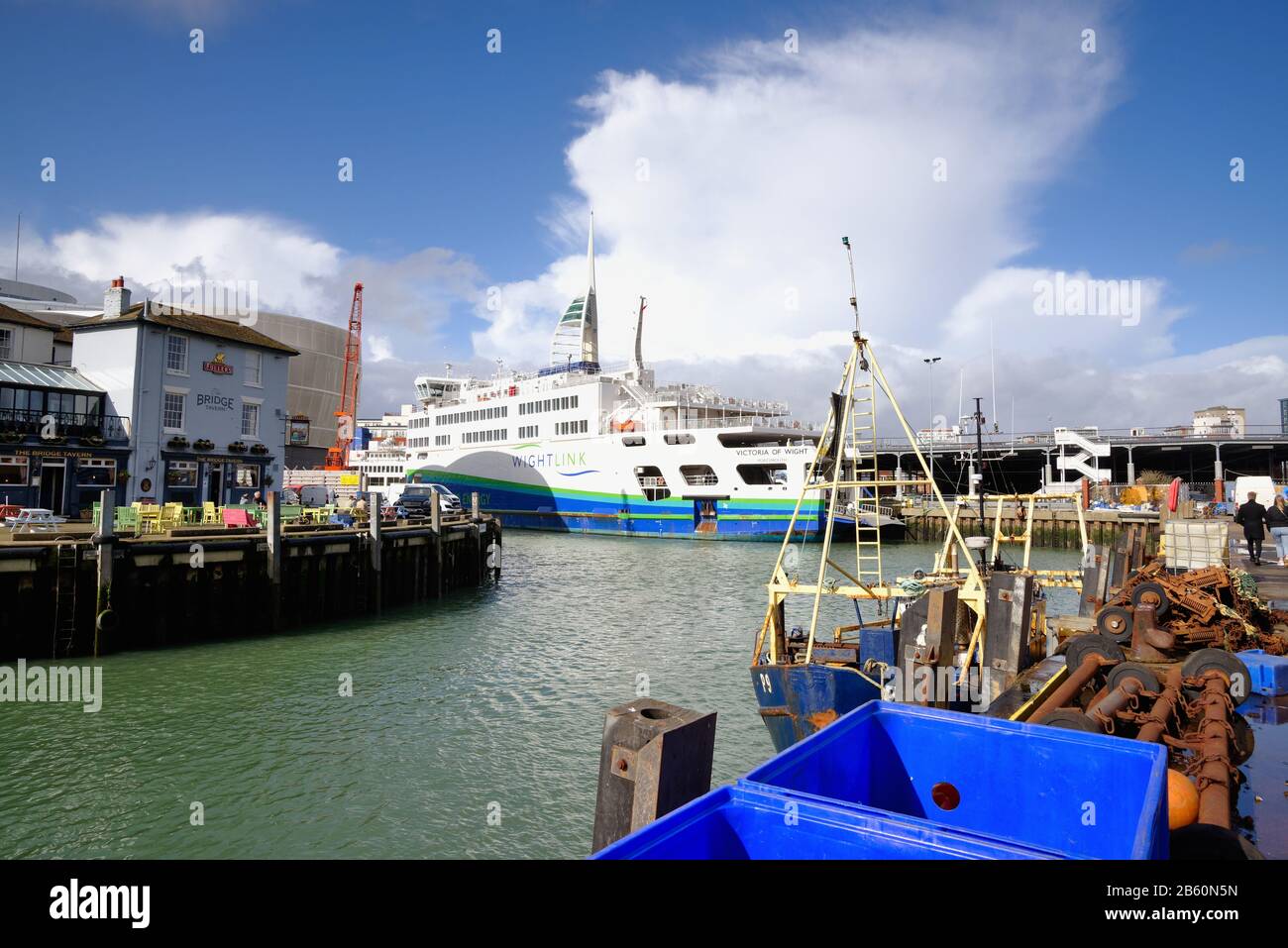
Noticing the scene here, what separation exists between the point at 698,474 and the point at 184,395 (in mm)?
28542

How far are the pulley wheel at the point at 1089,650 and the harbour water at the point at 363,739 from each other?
13.7 feet

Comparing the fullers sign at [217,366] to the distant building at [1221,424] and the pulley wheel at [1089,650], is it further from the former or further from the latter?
the distant building at [1221,424]

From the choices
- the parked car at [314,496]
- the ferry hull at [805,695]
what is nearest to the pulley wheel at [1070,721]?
the ferry hull at [805,695]

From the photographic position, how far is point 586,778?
380 inches

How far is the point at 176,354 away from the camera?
2714 centimetres

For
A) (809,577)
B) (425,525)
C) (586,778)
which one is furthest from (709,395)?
(586,778)

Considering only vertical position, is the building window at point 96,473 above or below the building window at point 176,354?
below

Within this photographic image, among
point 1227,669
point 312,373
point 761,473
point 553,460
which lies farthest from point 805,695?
point 312,373

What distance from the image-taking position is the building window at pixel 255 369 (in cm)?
2953

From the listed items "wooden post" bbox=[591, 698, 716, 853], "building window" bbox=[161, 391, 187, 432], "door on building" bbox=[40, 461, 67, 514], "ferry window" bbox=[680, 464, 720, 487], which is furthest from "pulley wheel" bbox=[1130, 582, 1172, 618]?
"ferry window" bbox=[680, 464, 720, 487]

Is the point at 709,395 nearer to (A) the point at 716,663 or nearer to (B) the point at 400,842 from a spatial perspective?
(A) the point at 716,663

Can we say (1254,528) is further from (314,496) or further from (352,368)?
(352,368)
